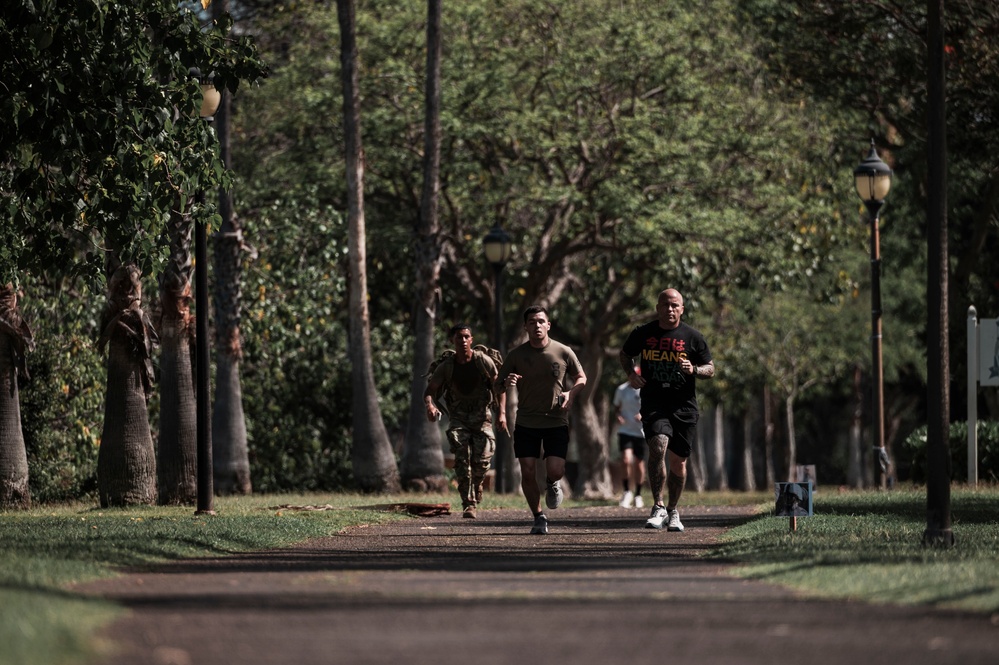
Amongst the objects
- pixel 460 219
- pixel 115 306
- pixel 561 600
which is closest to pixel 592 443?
pixel 460 219

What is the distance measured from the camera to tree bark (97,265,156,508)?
62.0 feet

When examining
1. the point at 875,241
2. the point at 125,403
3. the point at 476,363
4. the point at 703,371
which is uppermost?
the point at 875,241

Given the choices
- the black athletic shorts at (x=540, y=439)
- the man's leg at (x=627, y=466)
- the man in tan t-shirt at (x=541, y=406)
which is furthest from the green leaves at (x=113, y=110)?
the man's leg at (x=627, y=466)

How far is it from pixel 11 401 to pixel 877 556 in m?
11.7

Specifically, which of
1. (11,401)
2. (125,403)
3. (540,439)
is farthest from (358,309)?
(540,439)

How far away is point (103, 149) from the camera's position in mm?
14492

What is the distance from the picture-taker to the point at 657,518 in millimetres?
15617

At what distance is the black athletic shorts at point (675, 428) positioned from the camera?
50.2ft

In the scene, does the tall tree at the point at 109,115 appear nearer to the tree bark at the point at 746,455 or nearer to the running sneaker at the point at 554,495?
the running sneaker at the point at 554,495

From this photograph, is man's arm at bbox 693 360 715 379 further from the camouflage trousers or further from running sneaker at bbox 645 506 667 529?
the camouflage trousers

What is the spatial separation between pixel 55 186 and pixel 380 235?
1486 centimetres

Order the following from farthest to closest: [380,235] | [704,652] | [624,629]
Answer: [380,235], [624,629], [704,652]

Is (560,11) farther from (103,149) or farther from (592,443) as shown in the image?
(103,149)

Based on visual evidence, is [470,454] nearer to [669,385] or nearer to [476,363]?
[476,363]
